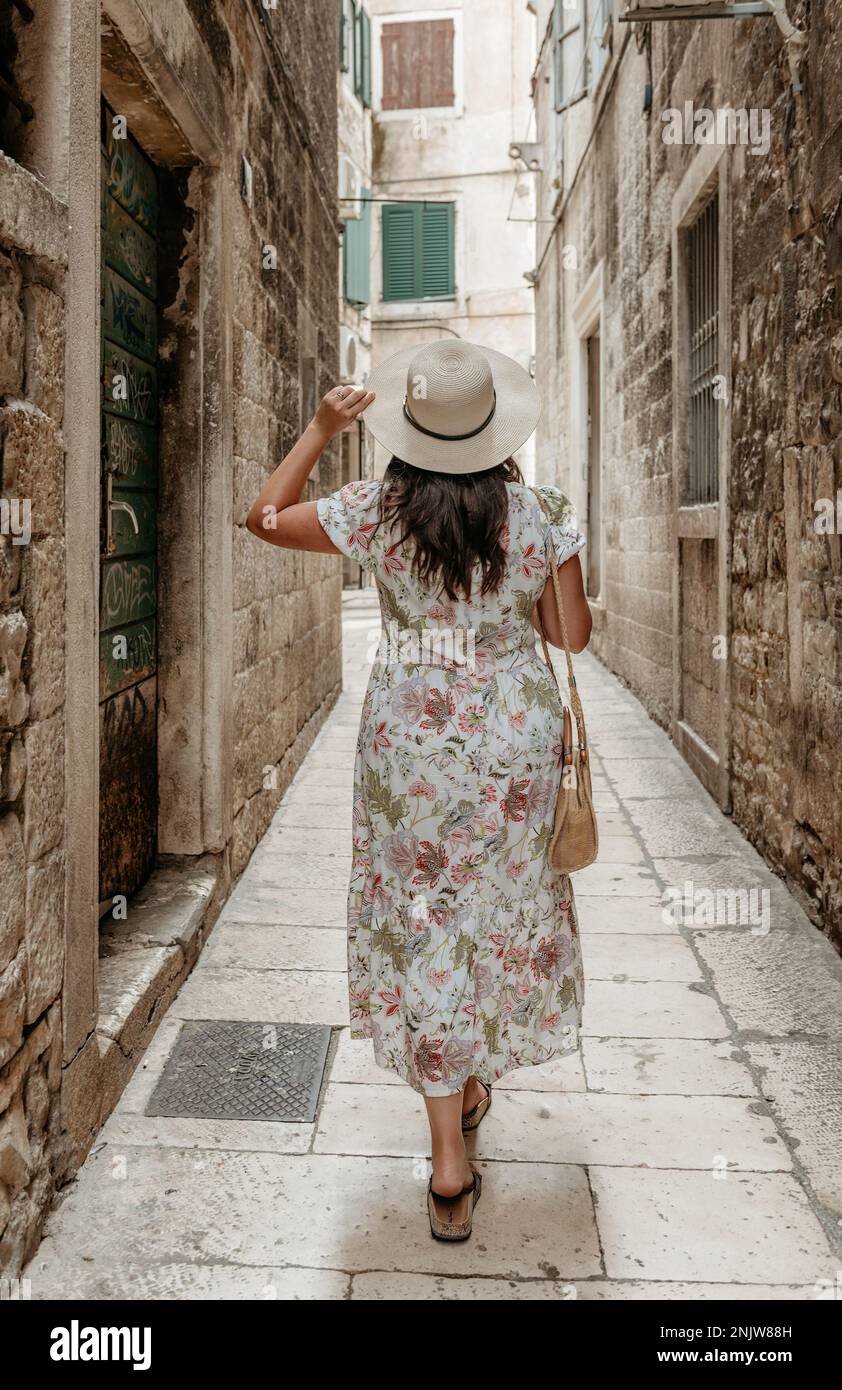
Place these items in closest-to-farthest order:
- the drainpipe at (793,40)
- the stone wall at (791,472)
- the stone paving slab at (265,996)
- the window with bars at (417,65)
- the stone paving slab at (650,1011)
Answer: the stone paving slab at (650,1011) → the stone paving slab at (265,996) → the stone wall at (791,472) → the drainpipe at (793,40) → the window with bars at (417,65)

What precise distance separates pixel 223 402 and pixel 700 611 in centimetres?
329

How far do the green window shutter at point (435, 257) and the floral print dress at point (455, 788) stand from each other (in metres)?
20.4

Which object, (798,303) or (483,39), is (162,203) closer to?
(798,303)

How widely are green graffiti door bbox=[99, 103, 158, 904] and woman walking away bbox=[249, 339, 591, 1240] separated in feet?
4.20

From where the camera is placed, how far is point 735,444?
552 cm

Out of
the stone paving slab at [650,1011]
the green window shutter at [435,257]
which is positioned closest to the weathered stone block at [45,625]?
the stone paving slab at [650,1011]

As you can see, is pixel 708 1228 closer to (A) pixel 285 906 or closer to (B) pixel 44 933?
(B) pixel 44 933

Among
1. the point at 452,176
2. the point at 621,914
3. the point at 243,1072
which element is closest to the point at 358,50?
the point at 452,176

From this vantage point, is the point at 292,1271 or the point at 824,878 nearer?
the point at 292,1271

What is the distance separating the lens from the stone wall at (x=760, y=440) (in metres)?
4.02

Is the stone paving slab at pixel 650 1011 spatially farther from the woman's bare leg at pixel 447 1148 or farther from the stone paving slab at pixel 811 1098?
the woman's bare leg at pixel 447 1148

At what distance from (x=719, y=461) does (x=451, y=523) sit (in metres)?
3.87

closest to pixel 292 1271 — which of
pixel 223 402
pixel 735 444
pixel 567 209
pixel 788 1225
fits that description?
pixel 788 1225

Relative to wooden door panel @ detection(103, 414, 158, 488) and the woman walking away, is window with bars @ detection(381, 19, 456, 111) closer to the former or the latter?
wooden door panel @ detection(103, 414, 158, 488)
